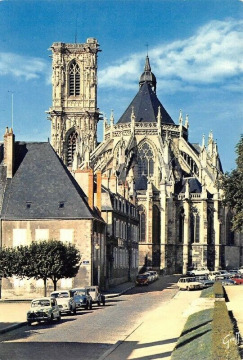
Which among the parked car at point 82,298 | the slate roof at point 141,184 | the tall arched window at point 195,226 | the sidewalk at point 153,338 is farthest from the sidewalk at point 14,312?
the slate roof at point 141,184

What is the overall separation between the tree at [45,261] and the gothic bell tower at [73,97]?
226 ft

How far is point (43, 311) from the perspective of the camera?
105 feet

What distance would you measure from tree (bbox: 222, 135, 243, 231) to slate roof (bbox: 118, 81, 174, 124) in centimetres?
5695

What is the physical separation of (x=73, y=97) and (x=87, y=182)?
210 ft

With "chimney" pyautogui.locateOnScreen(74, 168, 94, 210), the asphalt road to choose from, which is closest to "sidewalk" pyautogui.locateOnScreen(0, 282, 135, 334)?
the asphalt road

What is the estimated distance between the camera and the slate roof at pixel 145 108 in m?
113

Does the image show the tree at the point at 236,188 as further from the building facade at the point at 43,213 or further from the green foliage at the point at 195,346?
the green foliage at the point at 195,346

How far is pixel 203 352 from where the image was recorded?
54.2 feet

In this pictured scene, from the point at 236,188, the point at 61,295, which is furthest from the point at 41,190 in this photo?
the point at 61,295

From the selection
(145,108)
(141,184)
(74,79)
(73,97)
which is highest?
(74,79)

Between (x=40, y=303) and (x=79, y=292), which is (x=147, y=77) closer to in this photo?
(x=79, y=292)

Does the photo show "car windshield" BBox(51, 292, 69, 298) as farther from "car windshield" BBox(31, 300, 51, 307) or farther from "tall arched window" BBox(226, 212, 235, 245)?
"tall arched window" BBox(226, 212, 235, 245)

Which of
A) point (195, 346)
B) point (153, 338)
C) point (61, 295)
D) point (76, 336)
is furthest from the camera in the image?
point (61, 295)

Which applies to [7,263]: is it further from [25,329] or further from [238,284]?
[238,284]
